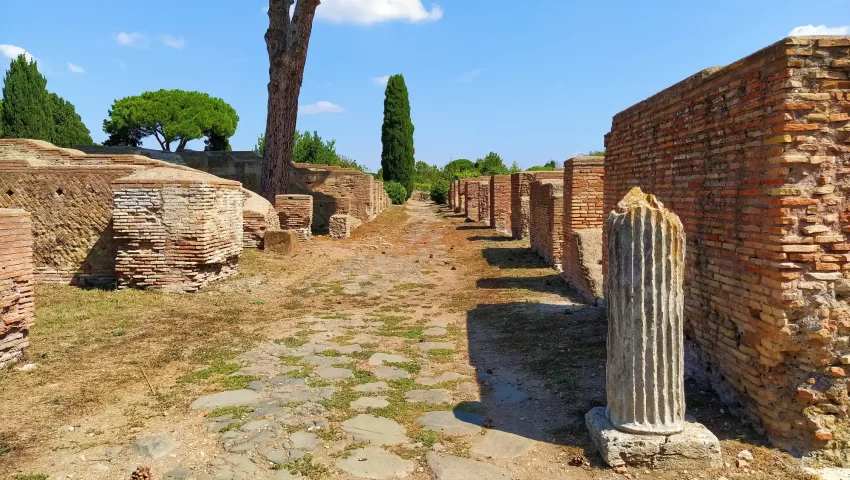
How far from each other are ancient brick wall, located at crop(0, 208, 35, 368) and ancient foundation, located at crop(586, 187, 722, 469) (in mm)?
5023

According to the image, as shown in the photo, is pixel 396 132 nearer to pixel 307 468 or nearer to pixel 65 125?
pixel 65 125

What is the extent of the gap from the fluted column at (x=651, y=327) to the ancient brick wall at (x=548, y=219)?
23.4 ft

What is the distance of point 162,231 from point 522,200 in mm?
10487

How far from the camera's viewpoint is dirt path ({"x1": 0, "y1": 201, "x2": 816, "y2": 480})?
344cm

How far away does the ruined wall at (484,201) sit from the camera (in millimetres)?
23438

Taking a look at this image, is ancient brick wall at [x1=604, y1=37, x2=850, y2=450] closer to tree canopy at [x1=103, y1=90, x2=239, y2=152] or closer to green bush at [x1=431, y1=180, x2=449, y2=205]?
green bush at [x1=431, y1=180, x2=449, y2=205]

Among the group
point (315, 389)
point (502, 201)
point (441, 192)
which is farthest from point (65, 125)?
point (315, 389)

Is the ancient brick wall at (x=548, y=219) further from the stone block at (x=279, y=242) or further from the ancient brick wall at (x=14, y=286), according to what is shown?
the ancient brick wall at (x=14, y=286)

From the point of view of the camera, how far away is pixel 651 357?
3373 mm

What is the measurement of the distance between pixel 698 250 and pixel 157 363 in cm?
487

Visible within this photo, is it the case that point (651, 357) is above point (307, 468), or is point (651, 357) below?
above

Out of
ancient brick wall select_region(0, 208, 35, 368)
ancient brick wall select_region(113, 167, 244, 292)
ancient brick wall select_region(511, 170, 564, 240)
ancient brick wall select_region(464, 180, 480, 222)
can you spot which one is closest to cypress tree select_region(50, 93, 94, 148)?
ancient brick wall select_region(464, 180, 480, 222)

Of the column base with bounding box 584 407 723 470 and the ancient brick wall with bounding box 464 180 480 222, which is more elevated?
the ancient brick wall with bounding box 464 180 480 222

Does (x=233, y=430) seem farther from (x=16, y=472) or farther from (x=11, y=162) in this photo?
(x=11, y=162)
